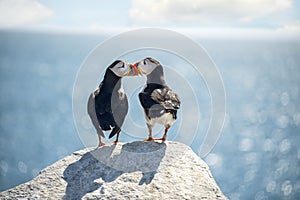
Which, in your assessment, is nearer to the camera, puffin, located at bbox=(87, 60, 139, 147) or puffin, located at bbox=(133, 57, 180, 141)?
puffin, located at bbox=(87, 60, 139, 147)

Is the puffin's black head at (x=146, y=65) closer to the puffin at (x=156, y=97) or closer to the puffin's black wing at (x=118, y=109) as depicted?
the puffin at (x=156, y=97)

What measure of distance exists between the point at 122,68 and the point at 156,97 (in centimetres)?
109

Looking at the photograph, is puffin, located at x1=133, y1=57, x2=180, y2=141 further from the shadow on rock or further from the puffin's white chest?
the shadow on rock

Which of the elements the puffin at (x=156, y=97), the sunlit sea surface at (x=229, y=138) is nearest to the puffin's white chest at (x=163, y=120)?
the puffin at (x=156, y=97)

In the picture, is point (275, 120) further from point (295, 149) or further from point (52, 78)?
point (52, 78)

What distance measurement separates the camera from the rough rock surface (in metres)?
8.44

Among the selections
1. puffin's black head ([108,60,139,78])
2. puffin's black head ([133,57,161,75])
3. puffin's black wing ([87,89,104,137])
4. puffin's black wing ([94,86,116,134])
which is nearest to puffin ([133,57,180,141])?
puffin's black head ([133,57,161,75])

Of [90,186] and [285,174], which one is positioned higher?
[90,186]

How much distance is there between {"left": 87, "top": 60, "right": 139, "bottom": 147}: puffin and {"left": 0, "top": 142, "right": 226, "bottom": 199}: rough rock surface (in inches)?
23.9

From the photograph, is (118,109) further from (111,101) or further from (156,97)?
(156,97)

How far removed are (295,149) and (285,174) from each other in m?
7.02

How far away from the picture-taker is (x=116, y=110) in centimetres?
967

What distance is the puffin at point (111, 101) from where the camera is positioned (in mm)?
9609

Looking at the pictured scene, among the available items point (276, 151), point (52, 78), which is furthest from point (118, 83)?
point (52, 78)
